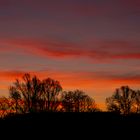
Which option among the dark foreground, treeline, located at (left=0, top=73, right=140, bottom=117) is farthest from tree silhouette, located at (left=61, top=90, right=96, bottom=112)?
the dark foreground

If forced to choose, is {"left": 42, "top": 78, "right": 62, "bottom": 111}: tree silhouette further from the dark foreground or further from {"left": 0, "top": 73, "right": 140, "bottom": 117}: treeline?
the dark foreground

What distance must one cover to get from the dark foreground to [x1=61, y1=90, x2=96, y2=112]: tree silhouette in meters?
54.3

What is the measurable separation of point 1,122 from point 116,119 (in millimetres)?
8705

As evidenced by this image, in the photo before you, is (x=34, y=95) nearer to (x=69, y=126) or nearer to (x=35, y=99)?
(x=35, y=99)

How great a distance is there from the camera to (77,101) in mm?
88688

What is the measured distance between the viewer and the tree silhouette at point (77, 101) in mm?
84750

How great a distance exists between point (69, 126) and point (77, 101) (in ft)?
206

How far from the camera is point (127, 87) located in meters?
92.1

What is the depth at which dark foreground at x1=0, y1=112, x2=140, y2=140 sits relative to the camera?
25.3 meters

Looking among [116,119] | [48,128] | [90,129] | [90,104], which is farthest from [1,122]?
[90,104]

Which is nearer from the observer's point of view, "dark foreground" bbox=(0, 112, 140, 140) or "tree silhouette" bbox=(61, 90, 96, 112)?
"dark foreground" bbox=(0, 112, 140, 140)

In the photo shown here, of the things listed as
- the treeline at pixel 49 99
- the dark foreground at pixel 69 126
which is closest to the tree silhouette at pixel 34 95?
the treeline at pixel 49 99

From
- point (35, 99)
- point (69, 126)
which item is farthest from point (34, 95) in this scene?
point (69, 126)

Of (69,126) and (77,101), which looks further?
(77,101)
